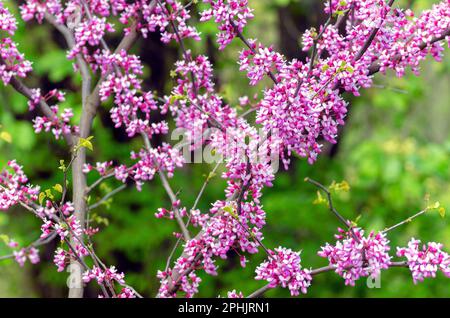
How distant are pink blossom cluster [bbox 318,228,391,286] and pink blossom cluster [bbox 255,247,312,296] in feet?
0.44

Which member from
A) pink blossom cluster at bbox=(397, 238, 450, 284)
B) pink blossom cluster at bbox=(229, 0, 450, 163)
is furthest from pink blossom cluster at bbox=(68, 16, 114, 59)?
pink blossom cluster at bbox=(397, 238, 450, 284)

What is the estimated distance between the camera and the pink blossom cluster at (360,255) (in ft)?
9.50

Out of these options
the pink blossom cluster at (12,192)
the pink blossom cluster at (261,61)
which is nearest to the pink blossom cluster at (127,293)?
the pink blossom cluster at (12,192)

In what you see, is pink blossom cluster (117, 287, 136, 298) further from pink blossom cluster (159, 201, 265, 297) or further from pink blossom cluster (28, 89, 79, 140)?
pink blossom cluster (28, 89, 79, 140)

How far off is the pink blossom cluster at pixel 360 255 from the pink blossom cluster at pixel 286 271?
14cm

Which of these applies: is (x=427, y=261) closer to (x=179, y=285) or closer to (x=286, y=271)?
(x=286, y=271)

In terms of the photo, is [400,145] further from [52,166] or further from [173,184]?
[52,166]

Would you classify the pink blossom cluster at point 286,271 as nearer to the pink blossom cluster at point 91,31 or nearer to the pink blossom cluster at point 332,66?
the pink blossom cluster at point 332,66

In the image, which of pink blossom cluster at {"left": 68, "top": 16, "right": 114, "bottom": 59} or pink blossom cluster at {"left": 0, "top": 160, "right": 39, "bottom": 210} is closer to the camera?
pink blossom cluster at {"left": 0, "top": 160, "right": 39, "bottom": 210}

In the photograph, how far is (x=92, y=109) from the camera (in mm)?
4016

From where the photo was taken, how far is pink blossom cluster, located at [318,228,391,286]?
2.89 m

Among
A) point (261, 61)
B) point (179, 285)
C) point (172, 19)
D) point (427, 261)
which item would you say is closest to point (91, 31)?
point (172, 19)

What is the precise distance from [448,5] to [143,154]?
188 cm
